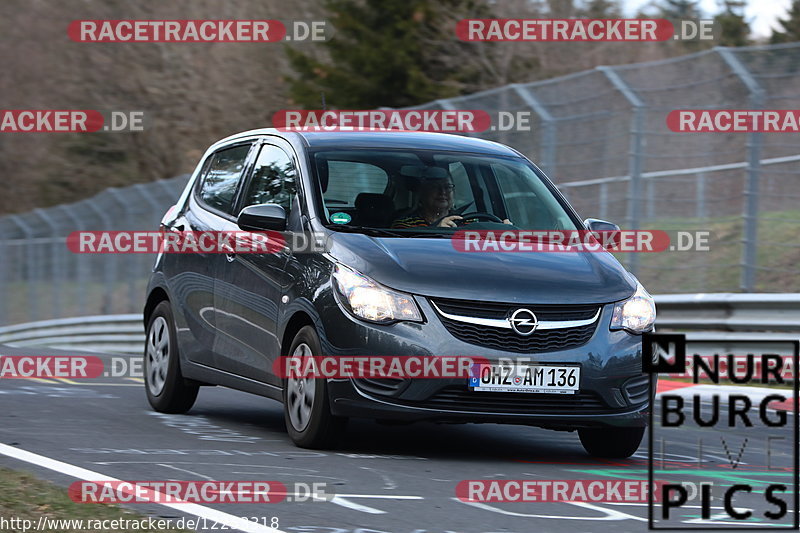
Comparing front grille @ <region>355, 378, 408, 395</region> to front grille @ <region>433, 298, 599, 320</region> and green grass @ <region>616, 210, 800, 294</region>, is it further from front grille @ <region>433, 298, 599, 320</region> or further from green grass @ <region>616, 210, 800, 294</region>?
green grass @ <region>616, 210, 800, 294</region>

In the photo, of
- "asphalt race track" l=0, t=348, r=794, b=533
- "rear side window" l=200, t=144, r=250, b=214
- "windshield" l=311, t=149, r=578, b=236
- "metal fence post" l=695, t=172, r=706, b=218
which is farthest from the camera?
"metal fence post" l=695, t=172, r=706, b=218

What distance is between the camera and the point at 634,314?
8.33 meters

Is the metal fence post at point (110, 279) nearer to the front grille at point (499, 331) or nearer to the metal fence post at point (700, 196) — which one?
the metal fence post at point (700, 196)

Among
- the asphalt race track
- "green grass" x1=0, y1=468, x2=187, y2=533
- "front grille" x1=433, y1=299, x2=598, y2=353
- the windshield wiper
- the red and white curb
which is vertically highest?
the windshield wiper

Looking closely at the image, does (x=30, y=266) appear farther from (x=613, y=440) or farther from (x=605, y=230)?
(x=613, y=440)

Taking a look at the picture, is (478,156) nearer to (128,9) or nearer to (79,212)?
(79,212)

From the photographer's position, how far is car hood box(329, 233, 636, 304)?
795 cm

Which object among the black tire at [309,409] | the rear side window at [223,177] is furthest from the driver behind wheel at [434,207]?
the rear side window at [223,177]

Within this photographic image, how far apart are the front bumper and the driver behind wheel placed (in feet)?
3.25

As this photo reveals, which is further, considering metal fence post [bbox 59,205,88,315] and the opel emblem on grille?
metal fence post [bbox 59,205,88,315]

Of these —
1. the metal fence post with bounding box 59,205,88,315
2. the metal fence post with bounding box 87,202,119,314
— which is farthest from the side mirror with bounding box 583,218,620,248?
the metal fence post with bounding box 59,205,88,315

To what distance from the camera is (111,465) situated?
7.55 metres

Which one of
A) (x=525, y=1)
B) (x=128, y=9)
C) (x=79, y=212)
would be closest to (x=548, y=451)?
(x=79, y=212)

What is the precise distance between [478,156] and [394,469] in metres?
2.63
